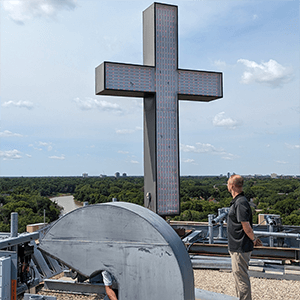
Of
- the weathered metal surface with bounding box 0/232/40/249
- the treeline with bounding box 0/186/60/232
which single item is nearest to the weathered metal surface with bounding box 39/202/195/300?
the weathered metal surface with bounding box 0/232/40/249

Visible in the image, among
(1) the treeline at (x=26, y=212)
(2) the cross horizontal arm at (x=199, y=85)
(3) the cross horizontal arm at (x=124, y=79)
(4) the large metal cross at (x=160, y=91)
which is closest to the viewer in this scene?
(3) the cross horizontal arm at (x=124, y=79)

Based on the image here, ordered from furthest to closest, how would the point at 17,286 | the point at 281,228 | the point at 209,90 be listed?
the point at 209,90 < the point at 281,228 < the point at 17,286

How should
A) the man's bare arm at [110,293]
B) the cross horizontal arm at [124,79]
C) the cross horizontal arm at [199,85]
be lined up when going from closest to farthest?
the man's bare arm at [110,293] → the cross horizontal arm at [124,79] → the cross horizontal arm at [199,85]

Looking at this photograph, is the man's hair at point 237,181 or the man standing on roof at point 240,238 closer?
the man standing on roof at point 240,238

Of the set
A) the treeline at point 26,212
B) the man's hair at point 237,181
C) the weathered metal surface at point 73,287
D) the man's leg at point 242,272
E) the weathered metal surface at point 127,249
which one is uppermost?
the man's hair at point 237,181

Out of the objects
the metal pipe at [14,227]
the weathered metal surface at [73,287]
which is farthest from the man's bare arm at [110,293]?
the weathered metal surface at [73,287]

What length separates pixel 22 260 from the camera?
4504 millimetres

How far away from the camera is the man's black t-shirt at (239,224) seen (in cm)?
471

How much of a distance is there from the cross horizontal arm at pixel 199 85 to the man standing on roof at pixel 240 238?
674 cm

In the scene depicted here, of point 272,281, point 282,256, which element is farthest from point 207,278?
point 282,256

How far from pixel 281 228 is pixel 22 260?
27.6 feet

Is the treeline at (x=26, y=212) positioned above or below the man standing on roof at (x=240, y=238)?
below

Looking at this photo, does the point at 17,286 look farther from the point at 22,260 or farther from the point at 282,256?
the point at 282,256

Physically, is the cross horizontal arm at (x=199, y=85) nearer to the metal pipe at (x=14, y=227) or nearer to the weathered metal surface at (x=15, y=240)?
the metal pipe at (x=14, y=227)
